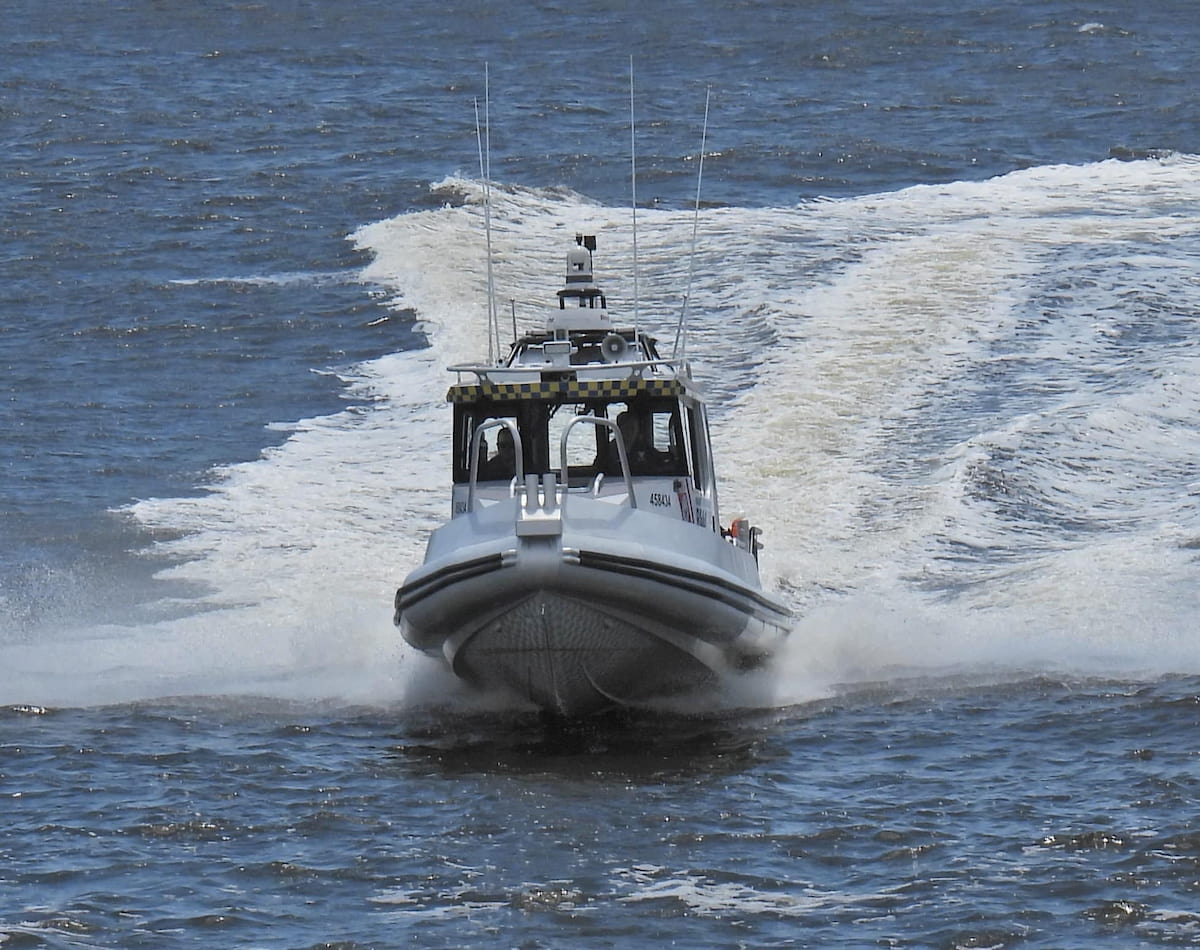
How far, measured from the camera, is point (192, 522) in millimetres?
17578

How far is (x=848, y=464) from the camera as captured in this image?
17.9 m

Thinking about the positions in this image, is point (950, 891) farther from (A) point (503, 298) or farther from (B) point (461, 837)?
(A) point (503, 298)

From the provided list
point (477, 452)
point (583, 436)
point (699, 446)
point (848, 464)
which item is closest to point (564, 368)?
point (583, 436)

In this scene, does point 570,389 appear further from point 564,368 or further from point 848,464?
point 848,464

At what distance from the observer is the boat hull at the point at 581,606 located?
11.1 m

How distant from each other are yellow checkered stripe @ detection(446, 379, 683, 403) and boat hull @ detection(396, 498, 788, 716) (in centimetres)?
80

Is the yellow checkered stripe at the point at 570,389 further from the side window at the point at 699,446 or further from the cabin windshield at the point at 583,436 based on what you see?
the side window at the point at 699,446

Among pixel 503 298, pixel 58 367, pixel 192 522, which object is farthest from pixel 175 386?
pixel 192 522

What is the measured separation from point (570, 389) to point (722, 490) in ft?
17.9

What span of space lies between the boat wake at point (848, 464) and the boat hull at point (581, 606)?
2.73 feet

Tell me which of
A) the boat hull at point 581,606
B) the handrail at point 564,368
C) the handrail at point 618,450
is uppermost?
the handrail at point 564,368

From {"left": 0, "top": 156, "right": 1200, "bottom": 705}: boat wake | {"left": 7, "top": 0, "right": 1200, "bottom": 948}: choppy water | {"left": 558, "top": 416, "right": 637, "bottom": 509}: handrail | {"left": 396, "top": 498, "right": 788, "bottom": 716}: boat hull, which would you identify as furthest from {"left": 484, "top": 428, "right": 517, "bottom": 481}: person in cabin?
{"left": 7, "top": 0, "right": 1200, "bottom": 948}: choppy water

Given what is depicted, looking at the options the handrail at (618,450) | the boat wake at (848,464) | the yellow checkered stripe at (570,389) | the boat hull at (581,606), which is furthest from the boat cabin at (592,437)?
the boat wake at (848,464)

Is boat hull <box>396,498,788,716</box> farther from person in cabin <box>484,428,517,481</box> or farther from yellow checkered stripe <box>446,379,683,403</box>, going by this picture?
yellow checkered stripe <box>446,379,683,403</box>
